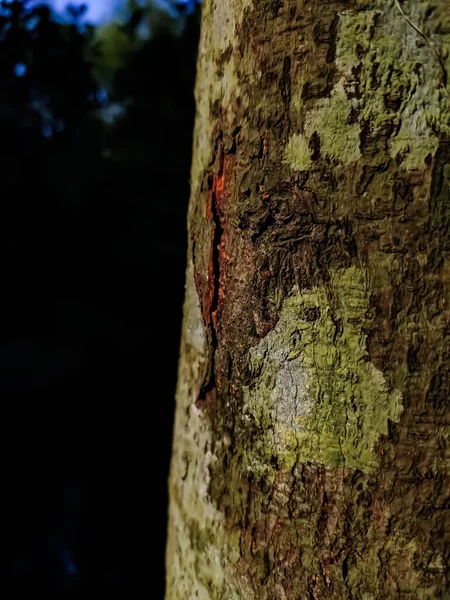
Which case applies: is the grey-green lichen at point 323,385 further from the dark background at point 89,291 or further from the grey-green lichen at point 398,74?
the dark background at point 89,291

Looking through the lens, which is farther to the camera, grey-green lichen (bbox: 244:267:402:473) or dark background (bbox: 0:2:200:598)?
dark background (bbox: 0:2:200:598)

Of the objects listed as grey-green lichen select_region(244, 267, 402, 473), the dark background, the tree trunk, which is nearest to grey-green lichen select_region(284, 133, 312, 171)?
the tree trunk

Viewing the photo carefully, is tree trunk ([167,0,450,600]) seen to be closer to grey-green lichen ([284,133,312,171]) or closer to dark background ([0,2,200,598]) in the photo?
grey-green lichen ([284,133,312,171])

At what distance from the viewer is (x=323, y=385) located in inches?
22.6

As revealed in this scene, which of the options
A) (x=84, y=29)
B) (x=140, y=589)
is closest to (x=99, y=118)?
(x=84, y=29)

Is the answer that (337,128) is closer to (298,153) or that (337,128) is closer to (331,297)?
(298,153)

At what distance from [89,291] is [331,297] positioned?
226 inches

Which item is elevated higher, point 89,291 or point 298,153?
point 298,153

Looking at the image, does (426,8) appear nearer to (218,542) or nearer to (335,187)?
(335,187)

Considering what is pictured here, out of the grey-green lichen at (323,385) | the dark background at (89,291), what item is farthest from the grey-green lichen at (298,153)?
the dark background at (89,291)

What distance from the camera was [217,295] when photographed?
2.19 feet

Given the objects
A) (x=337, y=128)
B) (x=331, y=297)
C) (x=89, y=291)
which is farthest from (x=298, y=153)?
(x=89, y=291)

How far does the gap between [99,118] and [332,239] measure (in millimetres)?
7497

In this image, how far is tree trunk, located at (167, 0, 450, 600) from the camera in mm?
521
